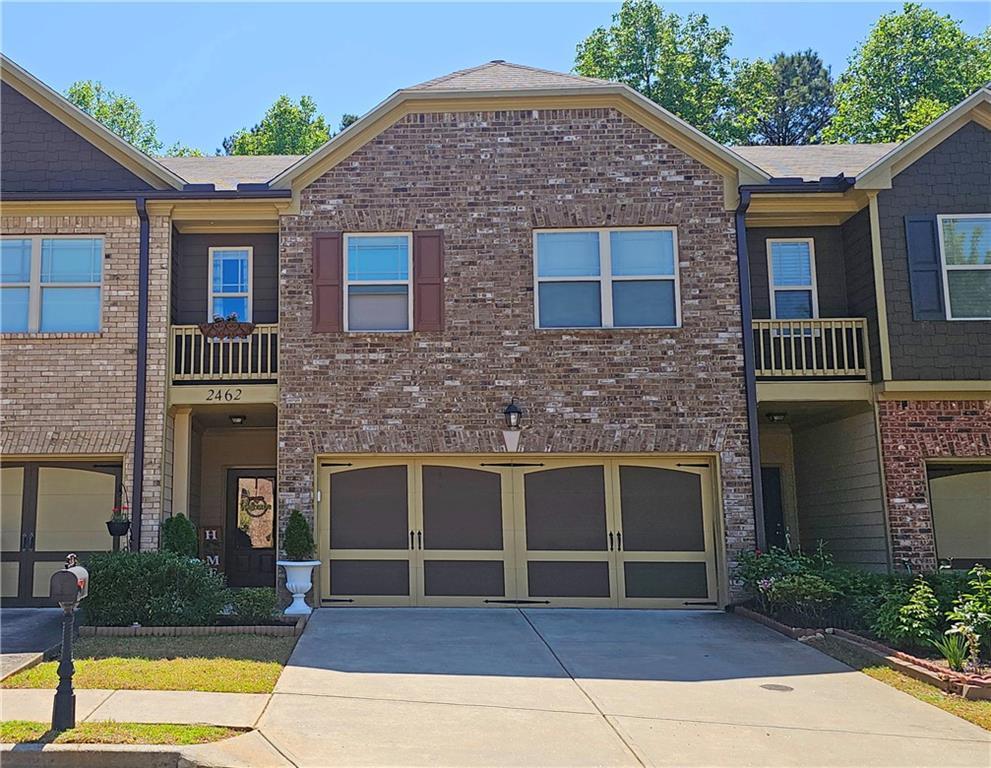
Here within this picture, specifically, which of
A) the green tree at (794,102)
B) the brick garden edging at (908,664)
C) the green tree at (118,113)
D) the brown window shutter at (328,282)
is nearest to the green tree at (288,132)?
the green tree at (118,113)

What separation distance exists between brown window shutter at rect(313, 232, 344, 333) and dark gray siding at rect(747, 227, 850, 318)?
611 centimetres

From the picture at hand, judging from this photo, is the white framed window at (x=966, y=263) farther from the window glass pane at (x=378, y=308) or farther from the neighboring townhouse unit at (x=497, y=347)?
the window glass pane at (x=378, y=308)

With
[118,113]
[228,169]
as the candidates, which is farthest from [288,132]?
[228,169]

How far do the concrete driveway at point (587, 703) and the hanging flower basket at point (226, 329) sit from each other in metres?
4.40

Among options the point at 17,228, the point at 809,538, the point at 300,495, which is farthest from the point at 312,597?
the point at 809,538

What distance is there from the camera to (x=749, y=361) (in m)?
13.3

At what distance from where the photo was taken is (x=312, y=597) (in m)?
13.1

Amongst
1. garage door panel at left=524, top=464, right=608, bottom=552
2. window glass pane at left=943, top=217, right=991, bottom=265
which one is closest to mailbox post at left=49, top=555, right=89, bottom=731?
garage door panel at left=524, top=464, right=608, bottom=552

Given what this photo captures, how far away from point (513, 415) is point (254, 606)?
4.21 metres

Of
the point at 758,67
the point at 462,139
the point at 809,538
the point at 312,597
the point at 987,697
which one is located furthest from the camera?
the point at 758,67

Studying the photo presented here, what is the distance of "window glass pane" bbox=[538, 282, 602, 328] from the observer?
44.3ft

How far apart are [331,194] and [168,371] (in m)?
3.44

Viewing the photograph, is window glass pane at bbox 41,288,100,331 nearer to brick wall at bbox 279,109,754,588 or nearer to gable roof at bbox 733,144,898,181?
brick wall at bbox 279,109,754,588

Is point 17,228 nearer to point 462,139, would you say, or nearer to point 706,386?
point 462,139
